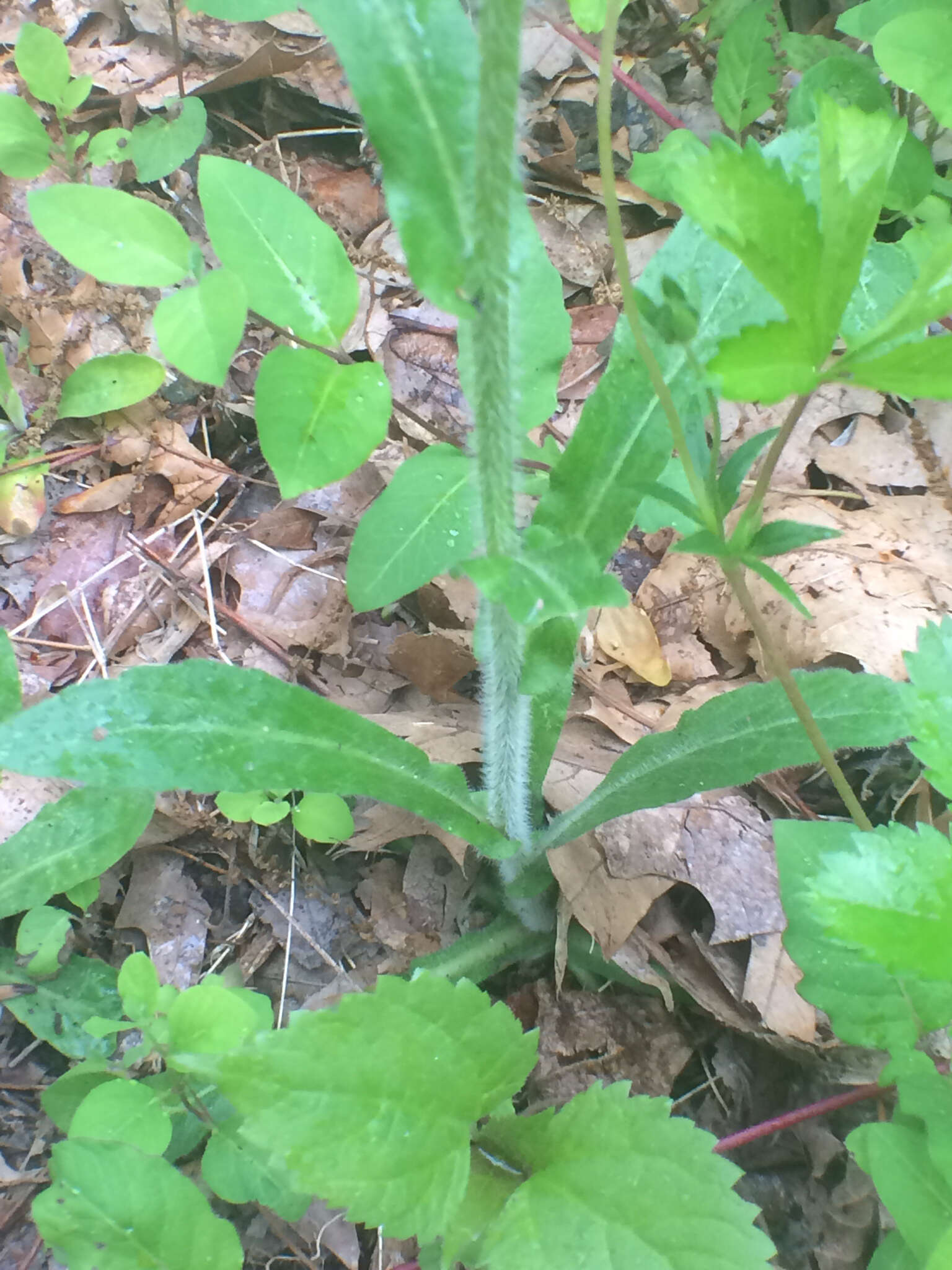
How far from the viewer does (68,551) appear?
2025mm

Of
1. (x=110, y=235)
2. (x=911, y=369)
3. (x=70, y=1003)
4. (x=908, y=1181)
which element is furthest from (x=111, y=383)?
(x=908, y=1181)

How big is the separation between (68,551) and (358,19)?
1.63 meters

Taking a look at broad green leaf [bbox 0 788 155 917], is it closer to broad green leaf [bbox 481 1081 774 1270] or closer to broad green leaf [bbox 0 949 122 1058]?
broad green leaf [bbox 0 949 122 1058]

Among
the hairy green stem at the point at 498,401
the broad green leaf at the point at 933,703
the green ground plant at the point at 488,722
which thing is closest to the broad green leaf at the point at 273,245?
the green ground plant at the point at 488,722

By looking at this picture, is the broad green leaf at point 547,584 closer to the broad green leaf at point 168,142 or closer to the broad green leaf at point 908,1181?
the broad green leaf at point 908,1181

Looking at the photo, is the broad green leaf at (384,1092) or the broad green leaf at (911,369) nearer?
the broad green leaf at (911,369)

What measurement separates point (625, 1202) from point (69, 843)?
1.12 m

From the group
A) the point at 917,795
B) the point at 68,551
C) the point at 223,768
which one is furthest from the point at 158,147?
the point at 917,795

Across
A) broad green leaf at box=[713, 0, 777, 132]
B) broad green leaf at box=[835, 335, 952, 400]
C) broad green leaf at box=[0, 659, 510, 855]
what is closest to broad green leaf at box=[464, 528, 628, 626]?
broad green leaf at box=[835, 335, 952, 400]

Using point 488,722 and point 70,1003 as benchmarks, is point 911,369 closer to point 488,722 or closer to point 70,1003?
point 488,722

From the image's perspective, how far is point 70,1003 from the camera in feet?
4.95

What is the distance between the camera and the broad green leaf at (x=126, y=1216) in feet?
3.40

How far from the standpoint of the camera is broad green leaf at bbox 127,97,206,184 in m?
2.12

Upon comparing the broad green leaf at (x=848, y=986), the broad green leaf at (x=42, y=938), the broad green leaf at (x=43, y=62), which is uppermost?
the broad green leaf at (x=43, y=62)
